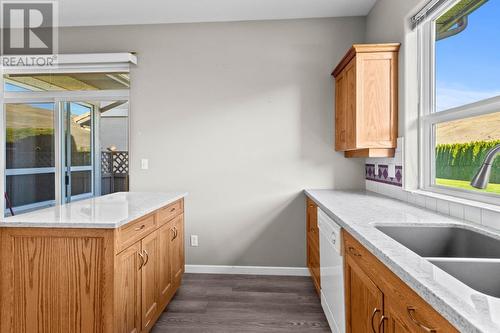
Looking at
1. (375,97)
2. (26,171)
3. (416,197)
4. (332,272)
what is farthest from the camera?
(26,171)

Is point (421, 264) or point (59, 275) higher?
point (421, 264)

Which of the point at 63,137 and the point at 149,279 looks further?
the point at 63,137

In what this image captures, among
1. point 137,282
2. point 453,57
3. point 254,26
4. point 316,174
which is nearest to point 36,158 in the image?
point 137,282

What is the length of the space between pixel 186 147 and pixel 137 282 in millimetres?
1753

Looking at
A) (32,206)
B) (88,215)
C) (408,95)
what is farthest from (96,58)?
(408,95)

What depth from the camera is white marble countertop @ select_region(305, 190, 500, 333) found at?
0.69 metres

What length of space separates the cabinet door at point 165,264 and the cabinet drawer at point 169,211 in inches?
2.0

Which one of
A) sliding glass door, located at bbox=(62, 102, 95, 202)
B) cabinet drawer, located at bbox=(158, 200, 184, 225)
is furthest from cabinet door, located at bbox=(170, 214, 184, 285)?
sliding glass door, located at bbox=(62, 102, 95, 202)

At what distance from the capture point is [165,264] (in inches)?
95.3

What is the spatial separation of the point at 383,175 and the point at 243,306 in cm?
171

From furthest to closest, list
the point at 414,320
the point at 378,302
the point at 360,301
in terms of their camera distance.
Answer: the point at 360,301
the point at 378,302
the point at 414,320

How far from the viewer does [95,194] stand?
3.64 meters

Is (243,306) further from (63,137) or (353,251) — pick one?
(63,137)

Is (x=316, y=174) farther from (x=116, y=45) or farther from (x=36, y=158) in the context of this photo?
(x=36, y=158)
